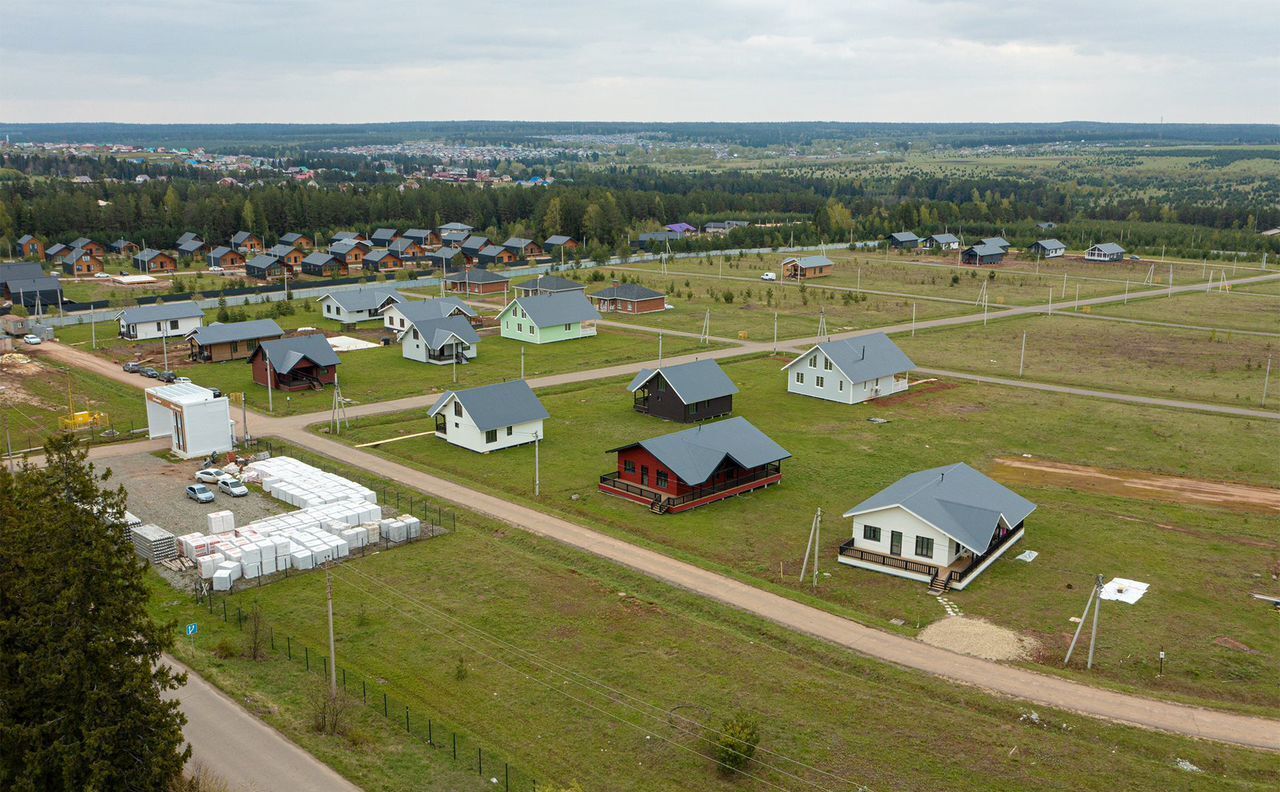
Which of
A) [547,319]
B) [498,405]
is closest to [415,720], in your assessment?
[498,405]

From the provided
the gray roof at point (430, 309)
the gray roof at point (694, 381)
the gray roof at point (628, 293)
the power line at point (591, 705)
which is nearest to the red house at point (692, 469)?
the gray roof at point (694, 381)

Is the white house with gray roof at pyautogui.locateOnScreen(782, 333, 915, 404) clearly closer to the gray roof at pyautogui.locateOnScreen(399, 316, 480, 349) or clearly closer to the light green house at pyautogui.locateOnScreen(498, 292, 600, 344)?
the gray roof at pyautogui.locateOnScreen(399, 316, 480, 349)

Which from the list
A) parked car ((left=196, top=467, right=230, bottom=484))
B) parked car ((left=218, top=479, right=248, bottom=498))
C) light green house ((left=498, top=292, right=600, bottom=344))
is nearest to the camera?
parked car ((left=218, top=479, right=248, bottom=498))

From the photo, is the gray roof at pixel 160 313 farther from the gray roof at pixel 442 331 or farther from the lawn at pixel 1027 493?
the lawn at pixel 1027 493

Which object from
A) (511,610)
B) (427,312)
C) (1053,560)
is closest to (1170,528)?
(1053,560)

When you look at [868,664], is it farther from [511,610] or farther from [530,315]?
[530,315]

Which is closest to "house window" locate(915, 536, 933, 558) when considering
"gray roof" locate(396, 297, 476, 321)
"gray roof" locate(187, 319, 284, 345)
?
"gray roof" locate(396, 297, 476, 321)

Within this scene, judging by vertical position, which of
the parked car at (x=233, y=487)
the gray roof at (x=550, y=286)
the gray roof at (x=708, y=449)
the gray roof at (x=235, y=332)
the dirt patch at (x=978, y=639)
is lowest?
the dirt patch at (x=978, y=639)
